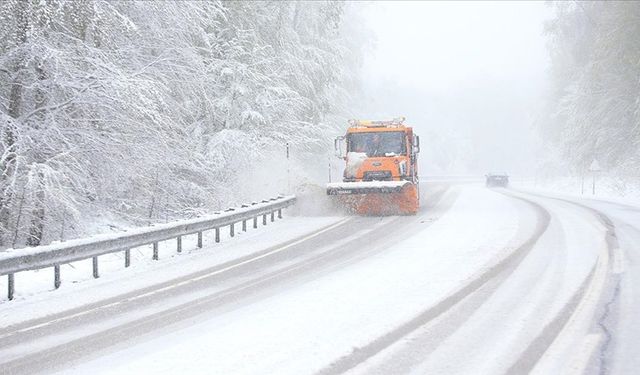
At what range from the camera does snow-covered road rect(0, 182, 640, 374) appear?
512cm

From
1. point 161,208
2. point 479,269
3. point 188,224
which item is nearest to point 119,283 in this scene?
point 188,224

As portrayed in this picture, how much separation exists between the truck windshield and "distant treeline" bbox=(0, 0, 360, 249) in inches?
132

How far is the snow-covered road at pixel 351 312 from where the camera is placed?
5121mm

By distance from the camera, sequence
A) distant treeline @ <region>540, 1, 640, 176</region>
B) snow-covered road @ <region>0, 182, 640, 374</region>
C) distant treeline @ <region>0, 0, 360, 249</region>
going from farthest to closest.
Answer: distant treeline @ <region>540, 1, 640, 176</region> < distant treeline @ <region>0, 0, 360, 249</region> < snow-covered road @ <region>0, 182, 640, 374</region>

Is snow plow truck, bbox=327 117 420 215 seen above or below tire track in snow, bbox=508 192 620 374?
above

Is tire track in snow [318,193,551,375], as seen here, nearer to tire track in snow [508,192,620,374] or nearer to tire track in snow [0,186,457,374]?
tire track in snow [508,192,620,374]

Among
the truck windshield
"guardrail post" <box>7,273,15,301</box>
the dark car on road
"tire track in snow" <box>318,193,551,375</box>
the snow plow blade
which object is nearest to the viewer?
"tire track in snow" <box>318,193,551,375</box>

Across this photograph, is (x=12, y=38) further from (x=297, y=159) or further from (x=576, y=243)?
(x=297, y=159)

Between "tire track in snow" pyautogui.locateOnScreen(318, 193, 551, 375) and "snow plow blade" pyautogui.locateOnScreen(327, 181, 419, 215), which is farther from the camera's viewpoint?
"snow plow blade" pyautogui.locateOnScreen(327, 181, 419, 215)

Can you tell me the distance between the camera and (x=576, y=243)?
11477 mm

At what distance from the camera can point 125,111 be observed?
44.5 feet

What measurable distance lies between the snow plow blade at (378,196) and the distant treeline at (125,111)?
11.4ft

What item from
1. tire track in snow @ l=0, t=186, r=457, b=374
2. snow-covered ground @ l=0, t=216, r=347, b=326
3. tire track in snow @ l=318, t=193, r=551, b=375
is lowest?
snow-covered ground @ l=0, t=216, r=347, b=326

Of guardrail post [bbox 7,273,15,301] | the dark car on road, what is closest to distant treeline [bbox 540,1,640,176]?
the dark car on road
